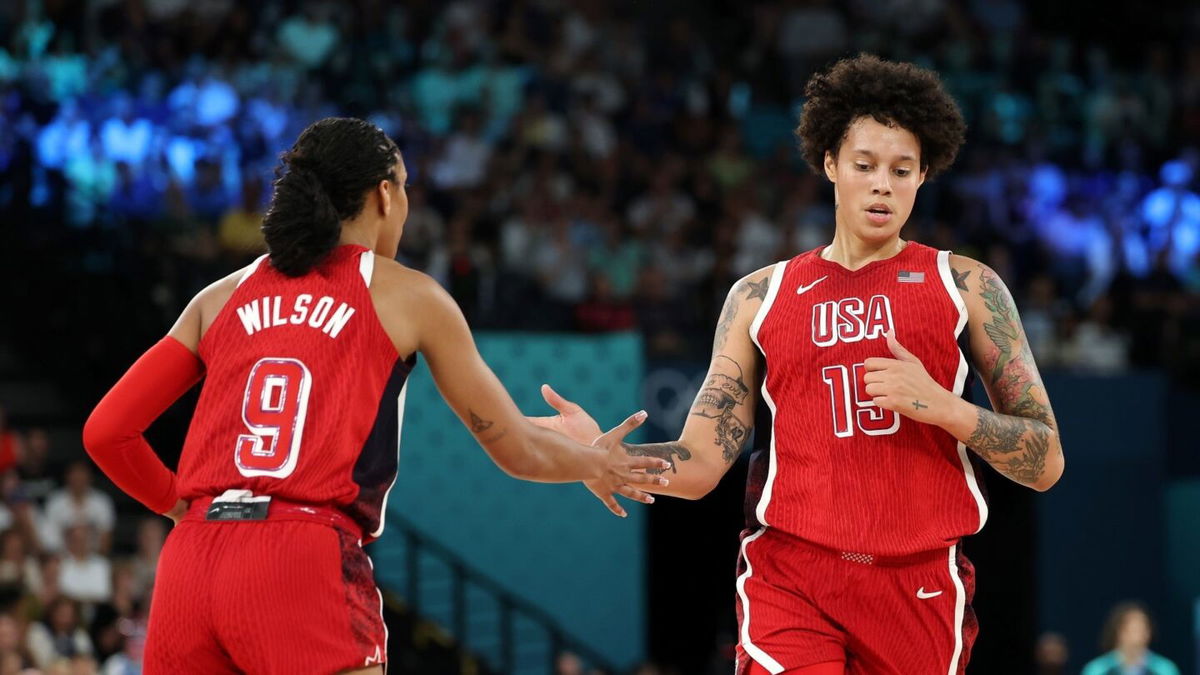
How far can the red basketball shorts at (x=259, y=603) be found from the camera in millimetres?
4199

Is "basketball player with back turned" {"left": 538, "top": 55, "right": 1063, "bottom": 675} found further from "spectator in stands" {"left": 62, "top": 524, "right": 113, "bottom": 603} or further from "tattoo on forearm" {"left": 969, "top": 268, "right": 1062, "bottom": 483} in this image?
"spectator in stands" {"left": 62, "top": 524, "right": 113, "bottom": 603}

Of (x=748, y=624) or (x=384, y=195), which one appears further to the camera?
(x=748, y=624)

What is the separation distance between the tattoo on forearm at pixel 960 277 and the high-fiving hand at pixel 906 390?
421 mm

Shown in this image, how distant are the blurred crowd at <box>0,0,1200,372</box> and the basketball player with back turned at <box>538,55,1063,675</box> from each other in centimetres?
809

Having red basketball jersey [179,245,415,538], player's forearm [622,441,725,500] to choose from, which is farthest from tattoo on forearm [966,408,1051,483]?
red basketball jersey [179,245,415,538]

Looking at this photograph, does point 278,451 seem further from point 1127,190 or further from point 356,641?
point 1127,190

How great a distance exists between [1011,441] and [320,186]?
7.15ft

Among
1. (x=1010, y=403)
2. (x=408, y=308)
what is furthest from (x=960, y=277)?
(x=408, y=308)

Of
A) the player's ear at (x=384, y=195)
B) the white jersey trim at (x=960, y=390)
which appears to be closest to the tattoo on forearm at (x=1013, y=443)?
the white jersey trim at (x=960, y=390)

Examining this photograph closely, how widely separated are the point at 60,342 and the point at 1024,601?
909 cm

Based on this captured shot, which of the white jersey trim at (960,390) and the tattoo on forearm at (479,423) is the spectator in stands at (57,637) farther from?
the white jersey trim at (960,390)

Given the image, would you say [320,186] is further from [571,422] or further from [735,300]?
[735,300]

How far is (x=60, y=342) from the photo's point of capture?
13195mm

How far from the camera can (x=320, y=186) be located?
459cm
